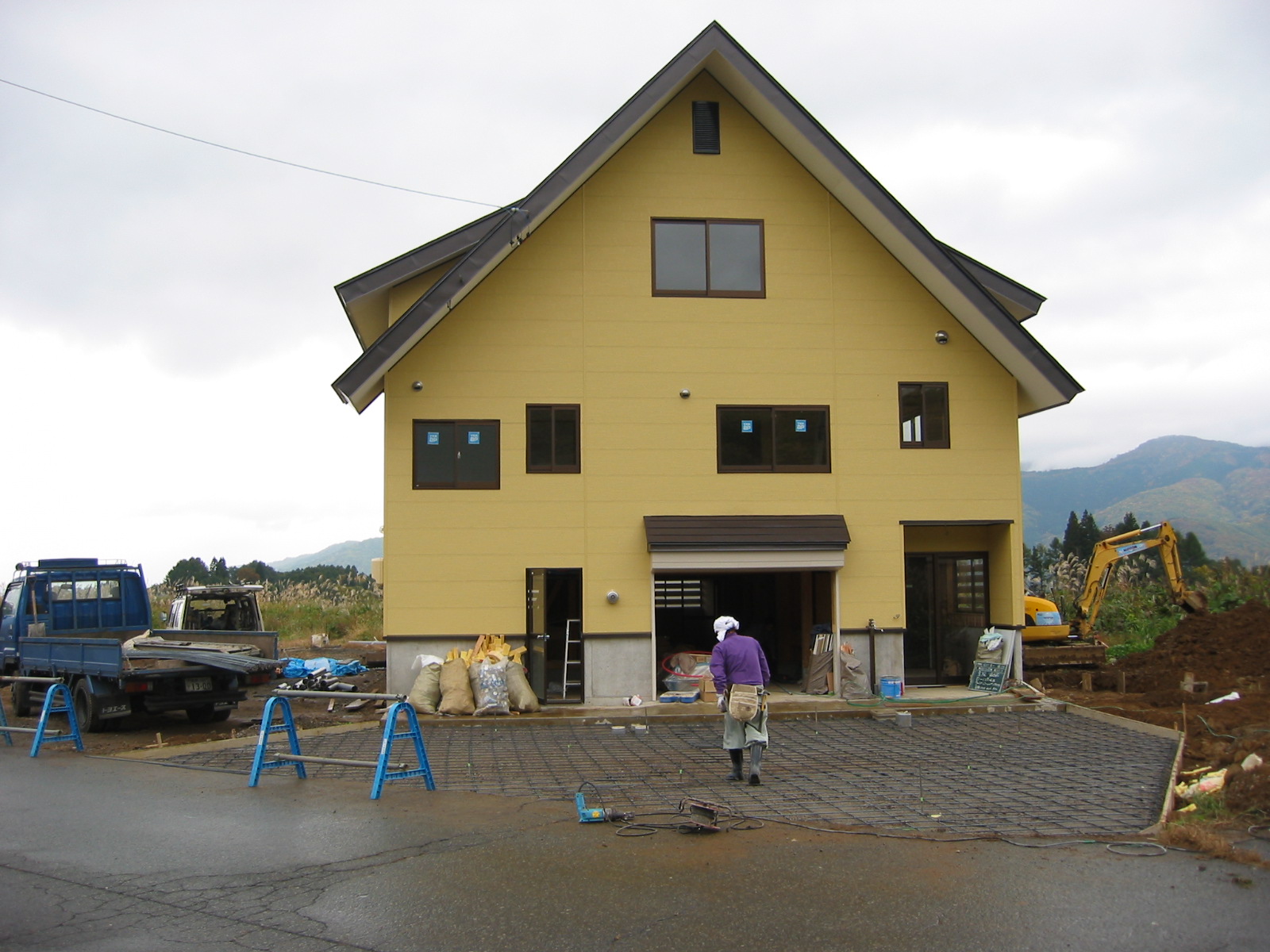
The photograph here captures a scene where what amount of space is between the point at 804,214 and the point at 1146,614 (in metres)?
14.7

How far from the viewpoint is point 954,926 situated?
19.6 ft

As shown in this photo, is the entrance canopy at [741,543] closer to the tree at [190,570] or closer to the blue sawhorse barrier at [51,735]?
the blue sawhorse barrier at [51,735]

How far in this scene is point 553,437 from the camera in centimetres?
1684

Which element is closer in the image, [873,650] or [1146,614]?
[873,650]

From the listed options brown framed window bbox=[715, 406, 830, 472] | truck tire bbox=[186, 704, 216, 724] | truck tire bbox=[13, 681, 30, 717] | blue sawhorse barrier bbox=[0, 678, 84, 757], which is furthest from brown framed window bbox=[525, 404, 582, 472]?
truck tire bbox=[13, 681, 30, 717]

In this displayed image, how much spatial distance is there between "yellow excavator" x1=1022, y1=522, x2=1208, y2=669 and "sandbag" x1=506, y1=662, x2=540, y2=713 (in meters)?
9.46

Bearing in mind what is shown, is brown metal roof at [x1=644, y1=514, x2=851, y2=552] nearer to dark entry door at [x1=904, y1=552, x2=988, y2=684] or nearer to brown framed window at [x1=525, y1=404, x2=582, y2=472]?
brown framed window at [x1=525, y1=404, x2=582, y2=472]

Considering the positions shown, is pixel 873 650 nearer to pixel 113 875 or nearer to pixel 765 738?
pixel 765 738

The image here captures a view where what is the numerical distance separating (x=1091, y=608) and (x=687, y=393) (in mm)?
11150

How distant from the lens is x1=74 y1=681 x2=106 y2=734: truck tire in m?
14.9

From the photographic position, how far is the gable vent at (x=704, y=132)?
57.0 feet

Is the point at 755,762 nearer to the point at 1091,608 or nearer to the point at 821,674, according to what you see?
the point at 821,674

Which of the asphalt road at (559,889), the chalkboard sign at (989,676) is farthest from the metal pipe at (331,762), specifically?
the chalkboard sign at (989,676)

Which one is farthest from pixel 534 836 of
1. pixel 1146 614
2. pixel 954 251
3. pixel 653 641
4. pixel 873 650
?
pixel 1146 614
